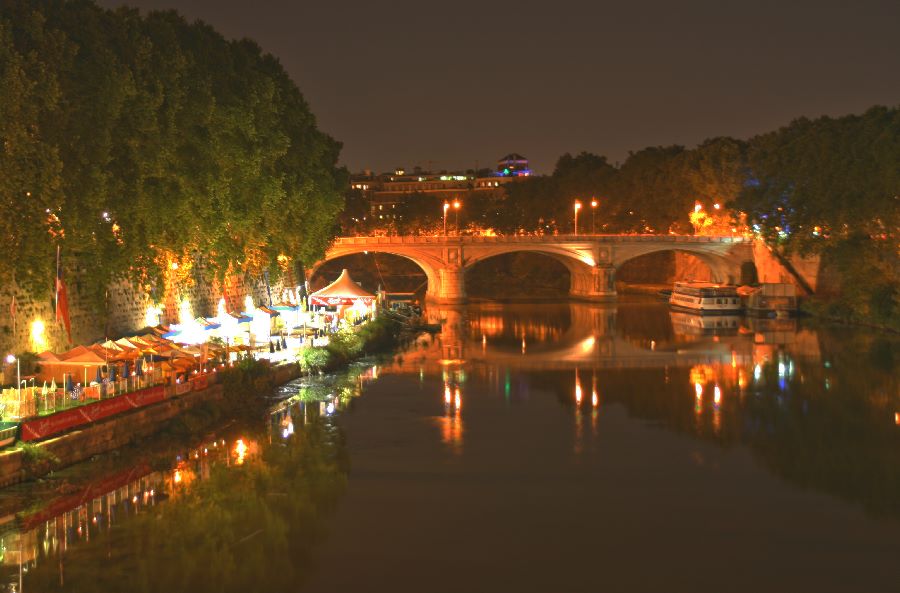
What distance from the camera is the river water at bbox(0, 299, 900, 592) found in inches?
678

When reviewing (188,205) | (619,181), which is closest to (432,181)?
(619,181)

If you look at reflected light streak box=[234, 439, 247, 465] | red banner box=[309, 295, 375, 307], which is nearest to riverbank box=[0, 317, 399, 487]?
reflected light streak box=[234, 439, 247, 465]

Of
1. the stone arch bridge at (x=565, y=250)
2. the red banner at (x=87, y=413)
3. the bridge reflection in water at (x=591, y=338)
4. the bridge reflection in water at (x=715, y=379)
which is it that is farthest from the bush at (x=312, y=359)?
the stone arch bridge at (x=565, y=250)

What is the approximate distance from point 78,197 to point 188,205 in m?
6.14

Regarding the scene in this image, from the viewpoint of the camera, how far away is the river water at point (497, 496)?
17219mm

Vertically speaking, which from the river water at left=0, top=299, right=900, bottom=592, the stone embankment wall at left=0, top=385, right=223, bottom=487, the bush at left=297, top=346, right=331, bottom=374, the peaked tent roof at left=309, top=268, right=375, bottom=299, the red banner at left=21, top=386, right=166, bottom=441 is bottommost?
the river water at left=0, top=299, right=900, bottom=592

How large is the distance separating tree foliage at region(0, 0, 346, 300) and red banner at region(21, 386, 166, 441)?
12.2ft

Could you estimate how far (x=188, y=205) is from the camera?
32.0m

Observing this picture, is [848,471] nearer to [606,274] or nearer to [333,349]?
[333,349]

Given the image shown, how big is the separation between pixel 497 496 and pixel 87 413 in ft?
30.3

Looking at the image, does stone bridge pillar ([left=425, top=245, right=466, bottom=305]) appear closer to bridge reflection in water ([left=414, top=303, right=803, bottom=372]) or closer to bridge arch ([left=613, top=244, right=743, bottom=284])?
bridge reflection in water ([left=414, top=303, right=803, bottom=372])

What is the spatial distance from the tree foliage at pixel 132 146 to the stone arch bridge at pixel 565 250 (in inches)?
1238

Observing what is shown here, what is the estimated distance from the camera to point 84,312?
31.0 meters

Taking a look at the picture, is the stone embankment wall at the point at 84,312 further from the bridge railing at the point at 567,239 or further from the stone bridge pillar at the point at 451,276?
the stone bridge pillar at the point at 451,276
